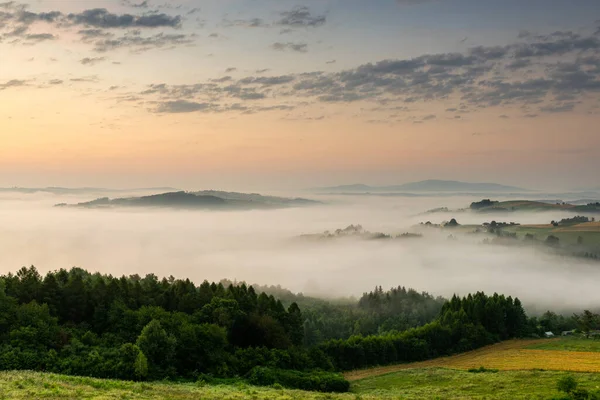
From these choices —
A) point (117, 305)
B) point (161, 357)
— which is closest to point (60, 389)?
point (161, 357)

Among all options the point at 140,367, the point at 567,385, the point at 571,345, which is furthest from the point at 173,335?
the point at 571,345

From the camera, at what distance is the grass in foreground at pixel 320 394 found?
36688 millimetres

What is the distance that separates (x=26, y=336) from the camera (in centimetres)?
5881

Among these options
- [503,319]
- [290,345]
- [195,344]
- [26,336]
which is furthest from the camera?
[503,319]

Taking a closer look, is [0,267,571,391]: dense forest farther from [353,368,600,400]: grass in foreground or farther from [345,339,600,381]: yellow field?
[353,368,600,400]: grass in foreground

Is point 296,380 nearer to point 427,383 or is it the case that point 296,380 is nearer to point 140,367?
point 427,383

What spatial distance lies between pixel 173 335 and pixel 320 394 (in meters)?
24.5

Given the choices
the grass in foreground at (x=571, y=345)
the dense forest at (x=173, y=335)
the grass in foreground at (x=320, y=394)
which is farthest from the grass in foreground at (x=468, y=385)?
the grass in foreground at (x=571, y=345)

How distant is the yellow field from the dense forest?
3952mm

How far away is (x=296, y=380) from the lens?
6225 cm

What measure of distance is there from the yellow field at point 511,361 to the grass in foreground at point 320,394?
1158 cm

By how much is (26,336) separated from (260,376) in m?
27.3

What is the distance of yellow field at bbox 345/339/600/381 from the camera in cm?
7450

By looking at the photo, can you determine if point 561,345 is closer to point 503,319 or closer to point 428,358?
point 503,319
